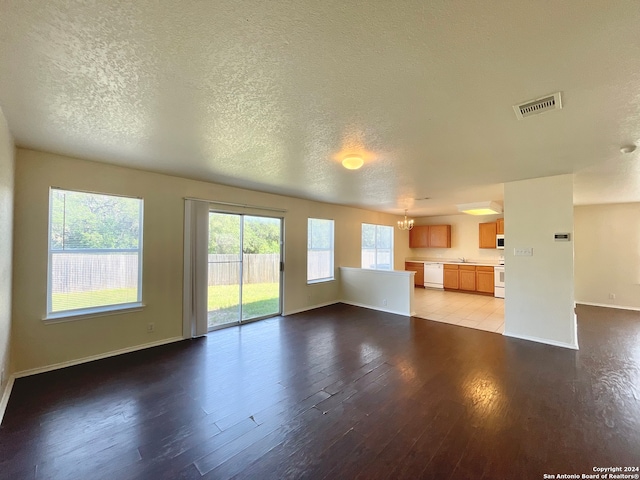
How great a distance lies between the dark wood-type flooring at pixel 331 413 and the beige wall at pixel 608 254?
11.6 feet

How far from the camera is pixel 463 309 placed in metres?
6.05

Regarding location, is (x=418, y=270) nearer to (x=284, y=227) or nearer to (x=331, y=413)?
(x=284, y=227)

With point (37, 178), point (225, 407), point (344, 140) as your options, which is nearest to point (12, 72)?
point (37, 178)

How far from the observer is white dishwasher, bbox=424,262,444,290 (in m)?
8.64

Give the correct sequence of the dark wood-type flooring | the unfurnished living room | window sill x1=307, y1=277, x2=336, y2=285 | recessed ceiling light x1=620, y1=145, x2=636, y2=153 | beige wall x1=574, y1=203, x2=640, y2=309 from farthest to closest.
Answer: window sill x1=307, y1=277, x2=336, y2=285
beige wall x1=574, y1=203, x2=640, y2=309
recessed ceiling light x1=620, y1=145, x2=636, y2=153
the dark wood-type flooring
the unfurnished living room

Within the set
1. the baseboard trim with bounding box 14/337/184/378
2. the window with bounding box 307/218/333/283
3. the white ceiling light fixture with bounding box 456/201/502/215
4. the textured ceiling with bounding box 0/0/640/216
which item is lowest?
the baseboard trim with bounding box 14/337/184/378

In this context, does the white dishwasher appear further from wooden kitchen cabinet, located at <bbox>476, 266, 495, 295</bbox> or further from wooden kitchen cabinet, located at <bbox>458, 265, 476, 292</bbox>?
wooden kitchen cabinet, located at <bbox>476, 266, 495, 295</bbox>

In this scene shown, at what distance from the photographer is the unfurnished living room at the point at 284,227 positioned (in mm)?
1379

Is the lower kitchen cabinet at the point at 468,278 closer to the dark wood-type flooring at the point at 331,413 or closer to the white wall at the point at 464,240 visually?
the white wall at the point at 464,240

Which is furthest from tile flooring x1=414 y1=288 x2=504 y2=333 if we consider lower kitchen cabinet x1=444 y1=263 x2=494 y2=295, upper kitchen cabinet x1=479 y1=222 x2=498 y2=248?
upper kitchen cabinet x1=479 y1=222 x2=498 y2=248

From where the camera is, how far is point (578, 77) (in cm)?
163

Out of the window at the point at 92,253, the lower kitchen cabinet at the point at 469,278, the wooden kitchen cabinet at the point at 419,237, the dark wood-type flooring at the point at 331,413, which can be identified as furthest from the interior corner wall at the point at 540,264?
the window at the point at 92,253

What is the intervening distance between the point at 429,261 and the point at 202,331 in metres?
7.52

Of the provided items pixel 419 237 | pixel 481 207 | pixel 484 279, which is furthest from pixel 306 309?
pixel 419 237
